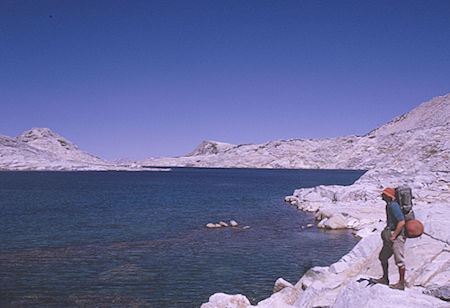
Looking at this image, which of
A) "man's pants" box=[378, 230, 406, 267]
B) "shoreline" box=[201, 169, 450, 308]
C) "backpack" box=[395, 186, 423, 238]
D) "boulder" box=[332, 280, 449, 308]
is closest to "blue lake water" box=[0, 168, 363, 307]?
"shoreline" box=[201, 169, 450, 308]

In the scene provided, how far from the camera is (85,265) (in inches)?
842

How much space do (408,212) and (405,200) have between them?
340 mm

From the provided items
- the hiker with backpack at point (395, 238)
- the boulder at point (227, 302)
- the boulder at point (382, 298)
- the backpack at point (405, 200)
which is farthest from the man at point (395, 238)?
the boulder at point (227, 302)

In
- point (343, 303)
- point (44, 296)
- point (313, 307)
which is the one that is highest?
point (343, 303)

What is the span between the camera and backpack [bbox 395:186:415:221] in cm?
926

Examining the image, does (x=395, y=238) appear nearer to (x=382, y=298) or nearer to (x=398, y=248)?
(x=398, y=248)

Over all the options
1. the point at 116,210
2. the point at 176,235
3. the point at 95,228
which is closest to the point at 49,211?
the point at 116,210

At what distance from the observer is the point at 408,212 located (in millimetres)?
9344

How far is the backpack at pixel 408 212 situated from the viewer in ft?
30.0

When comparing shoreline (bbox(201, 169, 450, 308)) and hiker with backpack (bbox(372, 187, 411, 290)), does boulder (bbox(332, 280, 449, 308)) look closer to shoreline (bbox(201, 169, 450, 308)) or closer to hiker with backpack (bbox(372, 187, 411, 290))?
shoreline (bbox(201, 169, 450, 308))

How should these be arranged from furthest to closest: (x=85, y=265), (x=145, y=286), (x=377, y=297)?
(x=85, y=265), (x=145, y=286), (x=377, y=297)

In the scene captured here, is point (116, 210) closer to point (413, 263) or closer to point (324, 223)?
point (324, 223)

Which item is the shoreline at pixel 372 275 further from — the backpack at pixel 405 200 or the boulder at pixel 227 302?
the backpack at pixel 405 200

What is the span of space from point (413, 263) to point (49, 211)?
42.2 m
